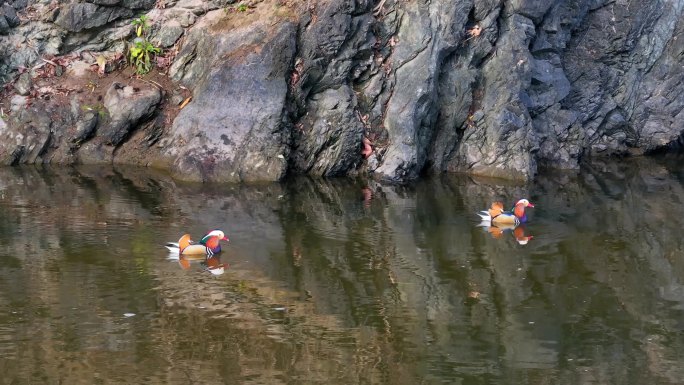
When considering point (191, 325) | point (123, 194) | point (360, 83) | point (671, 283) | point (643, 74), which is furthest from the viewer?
point (643, 74)

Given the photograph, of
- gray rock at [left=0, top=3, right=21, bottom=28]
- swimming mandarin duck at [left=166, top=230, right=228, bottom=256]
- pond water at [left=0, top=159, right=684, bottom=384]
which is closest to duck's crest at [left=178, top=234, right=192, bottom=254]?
swimming mandarin duck at [left=166, top=230, right=228, bottom=256]

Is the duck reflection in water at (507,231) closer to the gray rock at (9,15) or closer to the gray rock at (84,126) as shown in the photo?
the gray rock at (84,126)

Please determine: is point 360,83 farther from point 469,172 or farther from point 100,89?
point 100,89

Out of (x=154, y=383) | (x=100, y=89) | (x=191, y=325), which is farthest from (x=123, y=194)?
(x=154, y=383)

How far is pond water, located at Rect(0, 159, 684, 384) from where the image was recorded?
8.07 m

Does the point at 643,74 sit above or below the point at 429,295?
above

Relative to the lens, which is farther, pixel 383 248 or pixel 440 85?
pixel 440 85

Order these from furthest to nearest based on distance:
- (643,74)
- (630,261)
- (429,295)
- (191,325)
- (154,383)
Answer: (643,74), (630,261), (429,295), (191,325), (154,383)

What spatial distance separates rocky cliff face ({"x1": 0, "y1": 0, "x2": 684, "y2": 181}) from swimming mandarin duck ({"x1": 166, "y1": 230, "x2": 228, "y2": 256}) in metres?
5.10

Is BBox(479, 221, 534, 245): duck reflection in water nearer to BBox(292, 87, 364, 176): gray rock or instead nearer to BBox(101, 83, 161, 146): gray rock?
BBox(292, 87, 364, 176): gray rock

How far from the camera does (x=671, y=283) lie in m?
10.8

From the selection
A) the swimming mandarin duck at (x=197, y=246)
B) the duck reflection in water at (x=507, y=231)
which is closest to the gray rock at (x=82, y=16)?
the swimming mandarin duck at (x=197, y=246)

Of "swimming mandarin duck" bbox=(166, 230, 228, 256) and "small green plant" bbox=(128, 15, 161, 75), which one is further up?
"small green plant" bbox=(128, 15, 161, 75)

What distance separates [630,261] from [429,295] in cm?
317
